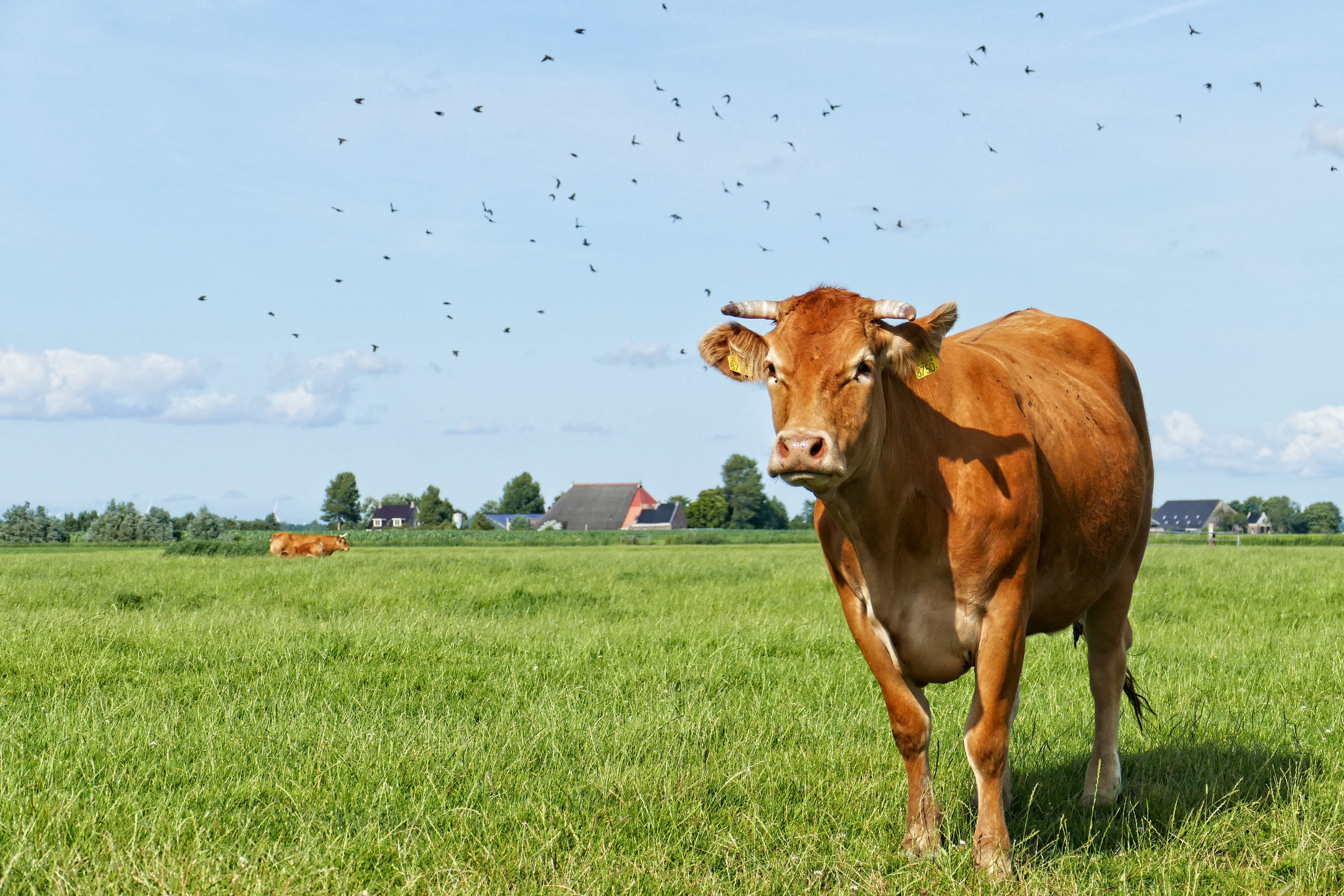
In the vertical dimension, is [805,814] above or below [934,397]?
below

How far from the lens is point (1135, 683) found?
27.6ft

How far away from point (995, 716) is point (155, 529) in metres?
66.6

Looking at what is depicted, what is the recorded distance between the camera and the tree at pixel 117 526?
61.1 meters

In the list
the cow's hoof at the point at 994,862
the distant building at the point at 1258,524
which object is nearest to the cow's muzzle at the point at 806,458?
the cow's hoof at the point at 994,862

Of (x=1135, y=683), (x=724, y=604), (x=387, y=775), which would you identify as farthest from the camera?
(x=724, y=604)

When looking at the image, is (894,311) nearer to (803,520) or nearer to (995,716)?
(995,716)

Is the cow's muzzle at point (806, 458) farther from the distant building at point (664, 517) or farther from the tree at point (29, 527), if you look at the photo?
the distant building at point (664, 517)

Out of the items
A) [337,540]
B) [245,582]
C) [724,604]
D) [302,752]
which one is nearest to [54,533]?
[337,540]

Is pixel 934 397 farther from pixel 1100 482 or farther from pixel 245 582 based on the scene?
pixel 245 582

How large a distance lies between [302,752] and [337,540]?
39.4 meters

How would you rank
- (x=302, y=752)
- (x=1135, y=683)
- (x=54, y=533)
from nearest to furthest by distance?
(x=302, y=752) → (x=1135, y=683) → (x=54, y=533)

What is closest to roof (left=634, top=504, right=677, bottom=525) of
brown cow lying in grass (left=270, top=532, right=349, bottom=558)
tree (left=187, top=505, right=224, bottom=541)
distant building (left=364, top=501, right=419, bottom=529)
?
distant building (left=364, top=501, right=419, bottom=529)

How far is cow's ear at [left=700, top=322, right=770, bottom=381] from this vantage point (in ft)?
14.6

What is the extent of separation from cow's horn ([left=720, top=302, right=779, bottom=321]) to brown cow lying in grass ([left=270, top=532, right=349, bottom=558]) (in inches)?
1421
